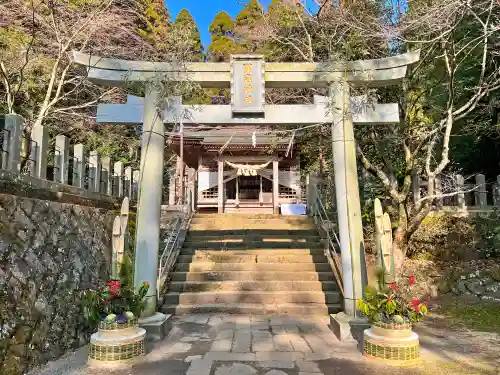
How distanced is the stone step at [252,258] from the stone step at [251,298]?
126 cm

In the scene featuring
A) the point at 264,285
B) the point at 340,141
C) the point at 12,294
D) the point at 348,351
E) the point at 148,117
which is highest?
Result: the point at 148,117

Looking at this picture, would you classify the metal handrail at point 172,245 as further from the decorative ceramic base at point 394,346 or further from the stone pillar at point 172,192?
the decorative ceramic base at point 394,346

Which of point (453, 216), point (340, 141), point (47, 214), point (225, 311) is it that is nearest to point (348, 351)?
point (225, 311)

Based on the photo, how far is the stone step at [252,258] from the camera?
327 inches

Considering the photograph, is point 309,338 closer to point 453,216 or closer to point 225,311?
point 225,311

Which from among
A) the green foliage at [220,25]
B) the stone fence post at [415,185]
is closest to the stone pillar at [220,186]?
the stone fence post at [415,185]

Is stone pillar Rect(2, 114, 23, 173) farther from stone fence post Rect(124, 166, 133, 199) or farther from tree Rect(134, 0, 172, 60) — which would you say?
tree Rect(134, 0, 172, 60)

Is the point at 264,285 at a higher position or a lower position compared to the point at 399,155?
lower

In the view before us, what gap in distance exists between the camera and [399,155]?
9523mm

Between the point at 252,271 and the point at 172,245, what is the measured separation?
6.47 ft

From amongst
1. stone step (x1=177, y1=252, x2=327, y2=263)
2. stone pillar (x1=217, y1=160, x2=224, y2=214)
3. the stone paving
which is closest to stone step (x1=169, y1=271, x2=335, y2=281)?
stone step (x1=177, y1=252, x2=327, y2=263)

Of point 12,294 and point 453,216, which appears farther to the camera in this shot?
point 453,216

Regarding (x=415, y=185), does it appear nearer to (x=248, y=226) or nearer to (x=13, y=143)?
(x=248, y=226)

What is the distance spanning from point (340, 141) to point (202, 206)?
10.9 metres
